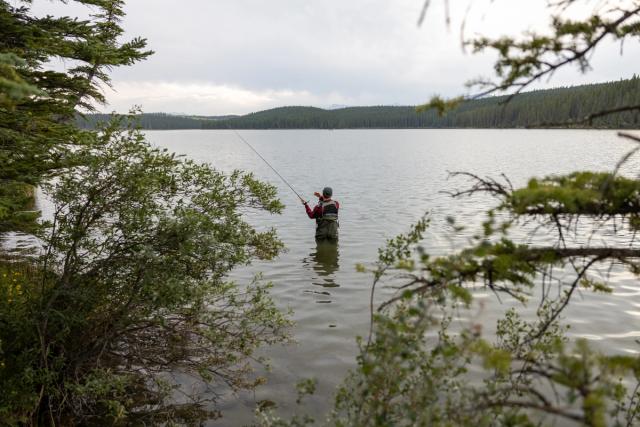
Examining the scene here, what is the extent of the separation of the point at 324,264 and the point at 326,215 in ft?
6.44

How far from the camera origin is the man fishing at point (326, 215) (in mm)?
15719

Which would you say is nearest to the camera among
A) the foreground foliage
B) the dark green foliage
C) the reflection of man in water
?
the foreground foliage

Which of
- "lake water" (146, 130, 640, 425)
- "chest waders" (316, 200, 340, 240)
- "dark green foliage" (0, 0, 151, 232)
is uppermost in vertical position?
"dark green foliage" (0, 0, 151, 232)

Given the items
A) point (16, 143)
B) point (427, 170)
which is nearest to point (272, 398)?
point (16, 143)

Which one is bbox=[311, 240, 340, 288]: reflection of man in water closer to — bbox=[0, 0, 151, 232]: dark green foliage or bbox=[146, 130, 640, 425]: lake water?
bbox=[146, 130, 640, 425]: lake water

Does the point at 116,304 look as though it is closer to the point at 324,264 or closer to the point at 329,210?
the point at 324,264

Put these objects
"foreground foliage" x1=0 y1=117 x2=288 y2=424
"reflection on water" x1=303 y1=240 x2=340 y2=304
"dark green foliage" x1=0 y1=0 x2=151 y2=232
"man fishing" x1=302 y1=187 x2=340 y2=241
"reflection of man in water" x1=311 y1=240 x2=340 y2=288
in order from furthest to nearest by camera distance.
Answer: "man fishing" x1=302 y1=187 x2=340 y2=241 → "reflection of man in water" x1=311 y1=240 x2=340 y2=288 → "reflection on water" x1=303 y1=240 x2=340 y2=304 → "dark green foliage" x1=0 y1=0 x2=151 y2=232 → "foreground foliage" x1=0 y1=117 x2=288 y2=424

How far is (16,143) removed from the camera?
7762 millimetres

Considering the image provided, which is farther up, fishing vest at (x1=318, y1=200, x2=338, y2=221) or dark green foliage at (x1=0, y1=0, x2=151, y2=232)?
dark green foliage at (x1=0, y1=0, x2=151, y2=232)

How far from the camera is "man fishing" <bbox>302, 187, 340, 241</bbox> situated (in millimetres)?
15719

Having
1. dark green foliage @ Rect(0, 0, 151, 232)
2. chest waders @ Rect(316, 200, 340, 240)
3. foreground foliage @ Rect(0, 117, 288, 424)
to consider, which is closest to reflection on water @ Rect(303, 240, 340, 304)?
chest waders @ Rect(316, 200, 340, 240)

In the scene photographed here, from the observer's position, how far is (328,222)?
16.1 meters

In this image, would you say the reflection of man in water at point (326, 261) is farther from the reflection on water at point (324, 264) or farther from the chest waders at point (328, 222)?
the chest waders at point (328, 222)

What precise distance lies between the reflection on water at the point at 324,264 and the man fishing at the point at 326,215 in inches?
17.0
